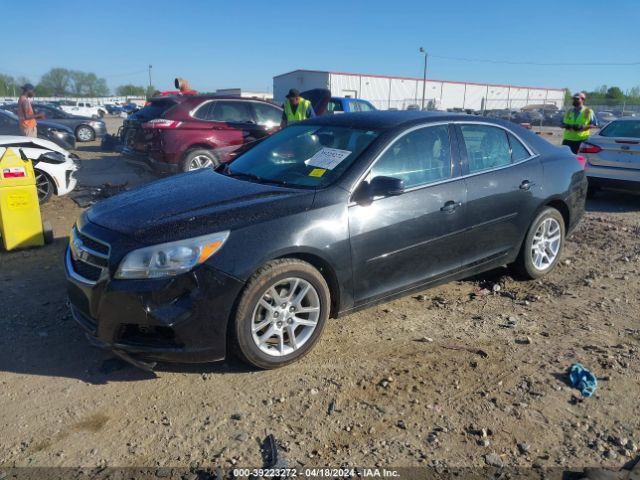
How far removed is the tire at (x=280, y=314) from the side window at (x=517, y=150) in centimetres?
236

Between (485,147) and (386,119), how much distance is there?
0.95m

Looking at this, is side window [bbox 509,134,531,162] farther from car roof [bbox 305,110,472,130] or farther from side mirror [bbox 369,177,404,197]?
side mirror [bbox 369,177,404,197]

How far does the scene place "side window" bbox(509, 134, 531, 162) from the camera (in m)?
4.69

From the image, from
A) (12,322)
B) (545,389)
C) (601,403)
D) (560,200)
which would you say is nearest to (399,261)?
(545,389)

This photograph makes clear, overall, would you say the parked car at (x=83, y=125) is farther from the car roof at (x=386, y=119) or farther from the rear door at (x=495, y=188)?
the rear door at (x=495, y=188)

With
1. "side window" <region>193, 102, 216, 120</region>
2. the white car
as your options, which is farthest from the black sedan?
"side window" <region>193, 102, 216, 120</region>

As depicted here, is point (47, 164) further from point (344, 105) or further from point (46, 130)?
point (344, 105)

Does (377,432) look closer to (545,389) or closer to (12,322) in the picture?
(545,389)

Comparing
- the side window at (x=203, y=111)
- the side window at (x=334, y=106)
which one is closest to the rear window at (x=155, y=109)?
the side window at (x=203, y=111)

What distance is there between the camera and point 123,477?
2.45 meters

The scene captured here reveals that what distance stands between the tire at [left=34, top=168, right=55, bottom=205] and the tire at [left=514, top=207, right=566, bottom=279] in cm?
674

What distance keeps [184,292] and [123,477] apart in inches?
39.0

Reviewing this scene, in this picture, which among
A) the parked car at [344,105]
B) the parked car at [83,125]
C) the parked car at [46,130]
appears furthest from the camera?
the parked car at [83,125]

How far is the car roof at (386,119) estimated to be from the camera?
409 cm
